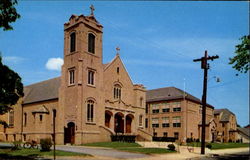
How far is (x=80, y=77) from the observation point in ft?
132

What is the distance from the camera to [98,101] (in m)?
42.7

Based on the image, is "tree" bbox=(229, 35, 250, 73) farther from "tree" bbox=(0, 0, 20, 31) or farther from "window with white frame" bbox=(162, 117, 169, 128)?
"window with white frame" bbox=(162, 117, 169, 128)

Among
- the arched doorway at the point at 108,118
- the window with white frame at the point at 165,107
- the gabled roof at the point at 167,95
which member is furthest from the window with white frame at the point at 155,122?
the arched doorway at the point at 108,118

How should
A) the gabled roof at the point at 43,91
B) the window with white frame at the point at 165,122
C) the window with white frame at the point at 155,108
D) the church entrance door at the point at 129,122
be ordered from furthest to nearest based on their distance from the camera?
1. the window with white frame at the point at 155,108
2. the window with white frame at the point at 165,122
3. the church entrance door at the point at 129,122
4. the gabled roof at the point at 43,91

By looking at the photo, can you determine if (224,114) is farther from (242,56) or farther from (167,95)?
(242,56)

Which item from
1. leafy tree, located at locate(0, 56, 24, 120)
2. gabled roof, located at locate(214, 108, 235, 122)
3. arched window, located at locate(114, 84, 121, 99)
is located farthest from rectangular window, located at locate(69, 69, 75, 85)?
gabled roof, located at locate(214, 108, 235, 122)

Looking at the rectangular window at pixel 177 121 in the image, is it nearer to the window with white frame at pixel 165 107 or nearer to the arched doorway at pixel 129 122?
the window with white frame at pixel 165 107

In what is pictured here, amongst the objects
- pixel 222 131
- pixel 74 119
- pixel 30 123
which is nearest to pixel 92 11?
pixel 74 119

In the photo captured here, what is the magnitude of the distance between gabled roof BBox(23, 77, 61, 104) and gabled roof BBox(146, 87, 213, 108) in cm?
2743

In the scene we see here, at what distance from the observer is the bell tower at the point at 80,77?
131 ft

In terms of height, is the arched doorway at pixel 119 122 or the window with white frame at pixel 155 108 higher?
the window with white frame at pixel 155 108

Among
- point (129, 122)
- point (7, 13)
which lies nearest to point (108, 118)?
point (129, 122)

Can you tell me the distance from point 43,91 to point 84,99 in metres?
14.0

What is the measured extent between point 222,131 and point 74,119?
57976 mm
